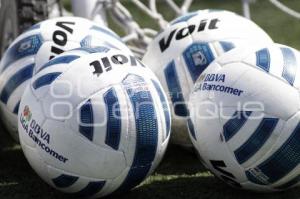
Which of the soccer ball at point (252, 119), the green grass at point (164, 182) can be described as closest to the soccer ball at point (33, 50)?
the green grass at point (164, 182)

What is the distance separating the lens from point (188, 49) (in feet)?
13.8

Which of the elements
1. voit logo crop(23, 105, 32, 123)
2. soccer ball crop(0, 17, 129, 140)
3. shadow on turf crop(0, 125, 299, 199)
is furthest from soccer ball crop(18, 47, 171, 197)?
soccer ball crop(0, 17, 129, 140)

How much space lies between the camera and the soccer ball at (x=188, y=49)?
13.6 ft

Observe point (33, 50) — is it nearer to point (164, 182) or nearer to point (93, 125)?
point (93, 125)

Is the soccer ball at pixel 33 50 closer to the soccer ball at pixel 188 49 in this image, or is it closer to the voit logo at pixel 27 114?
the soccer ball at pixel 188 49

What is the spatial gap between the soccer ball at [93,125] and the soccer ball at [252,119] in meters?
0.29

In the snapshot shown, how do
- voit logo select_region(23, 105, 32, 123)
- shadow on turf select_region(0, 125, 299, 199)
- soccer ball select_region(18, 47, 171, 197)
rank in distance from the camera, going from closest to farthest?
1. soccer ball select_region(18, 47, 171, 197)
2. voit logo select_region(23, 105, 32, 123)
3. shadow on turf select_region(0, 125, 299, 199)

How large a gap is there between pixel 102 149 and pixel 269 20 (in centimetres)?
555

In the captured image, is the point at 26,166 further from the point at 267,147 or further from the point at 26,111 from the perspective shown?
the point at 267,147

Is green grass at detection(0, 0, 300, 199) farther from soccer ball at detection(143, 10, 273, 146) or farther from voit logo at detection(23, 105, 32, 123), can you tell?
voit logo at detection(23, 105, 32, 123)

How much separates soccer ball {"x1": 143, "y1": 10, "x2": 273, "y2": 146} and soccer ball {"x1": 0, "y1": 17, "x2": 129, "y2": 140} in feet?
1.04

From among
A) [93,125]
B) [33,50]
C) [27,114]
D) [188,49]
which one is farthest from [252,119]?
[33,50]

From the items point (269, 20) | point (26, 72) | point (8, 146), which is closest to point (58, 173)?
point (26, 72)

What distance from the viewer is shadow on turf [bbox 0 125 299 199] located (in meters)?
3.67
